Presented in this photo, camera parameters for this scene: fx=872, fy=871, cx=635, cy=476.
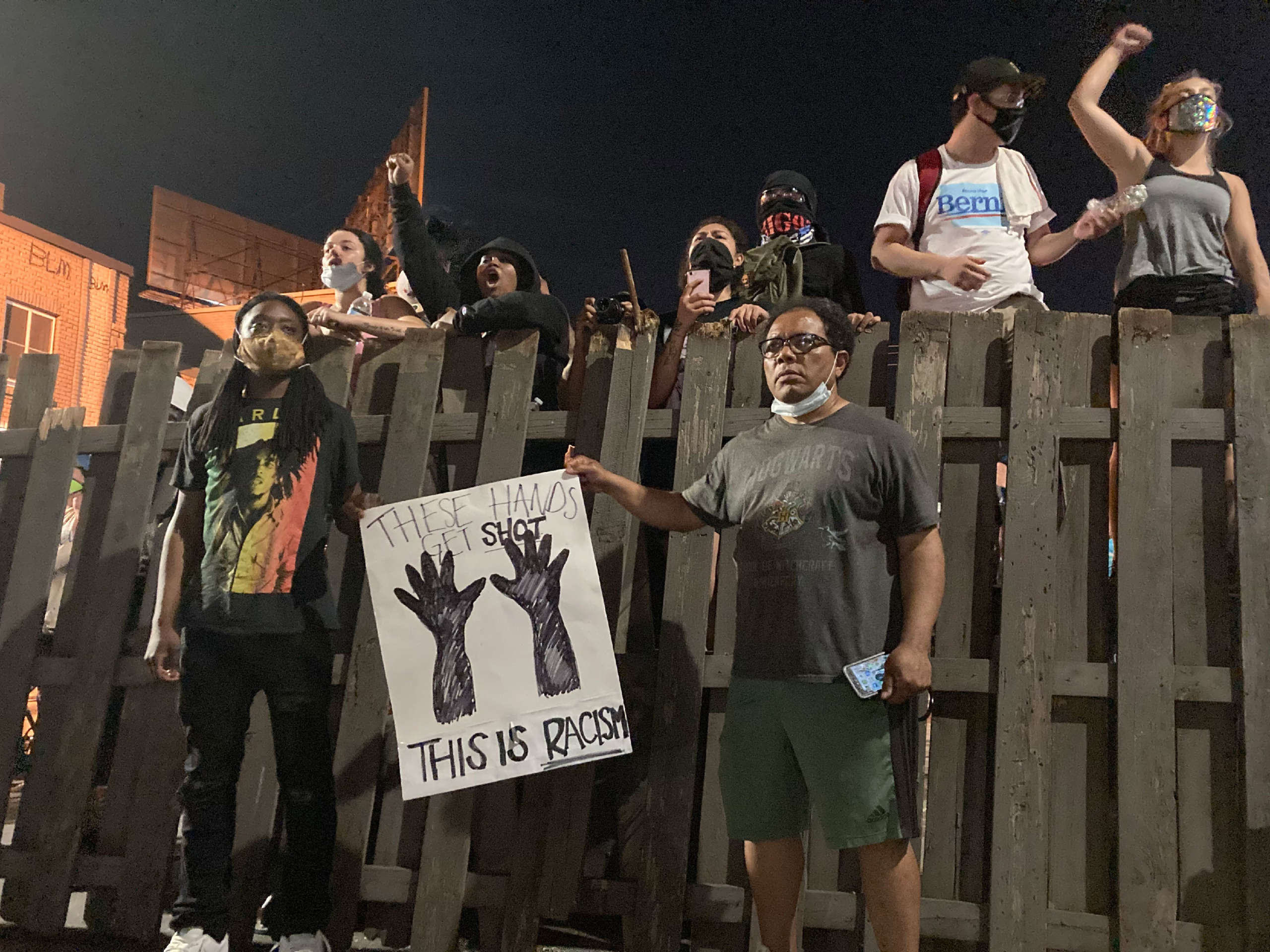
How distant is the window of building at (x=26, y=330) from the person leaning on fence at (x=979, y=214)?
17443 mm

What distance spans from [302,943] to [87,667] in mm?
1466

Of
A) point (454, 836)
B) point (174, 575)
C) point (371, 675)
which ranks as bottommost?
point (454, 836)

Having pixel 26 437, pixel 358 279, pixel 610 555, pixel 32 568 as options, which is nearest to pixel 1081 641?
pixel 610 555

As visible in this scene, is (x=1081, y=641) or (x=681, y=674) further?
(x=681, y=674)

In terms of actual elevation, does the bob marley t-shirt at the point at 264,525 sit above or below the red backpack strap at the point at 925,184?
below

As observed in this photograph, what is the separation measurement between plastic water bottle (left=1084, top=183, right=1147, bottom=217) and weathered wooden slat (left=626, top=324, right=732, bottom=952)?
5.05ft

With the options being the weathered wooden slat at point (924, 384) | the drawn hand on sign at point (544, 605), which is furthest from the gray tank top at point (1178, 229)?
the drawn hand on sign at point (544, 605)

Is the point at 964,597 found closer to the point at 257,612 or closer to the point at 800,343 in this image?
the point at 800,343

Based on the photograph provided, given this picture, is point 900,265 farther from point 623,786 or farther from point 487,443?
point 623,786

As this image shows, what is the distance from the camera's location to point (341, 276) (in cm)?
441

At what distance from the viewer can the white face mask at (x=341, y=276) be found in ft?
14.4

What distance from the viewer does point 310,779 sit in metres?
2.87

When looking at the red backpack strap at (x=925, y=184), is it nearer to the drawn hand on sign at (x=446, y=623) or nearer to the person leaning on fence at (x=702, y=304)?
the person leaning on fence at (x=702, y=304)

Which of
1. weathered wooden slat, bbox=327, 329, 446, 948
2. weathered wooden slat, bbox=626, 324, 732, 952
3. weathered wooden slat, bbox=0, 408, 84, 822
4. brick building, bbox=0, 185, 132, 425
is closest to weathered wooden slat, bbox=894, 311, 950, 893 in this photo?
weathered wooden slat, bbox=626, 324, 732, 952
